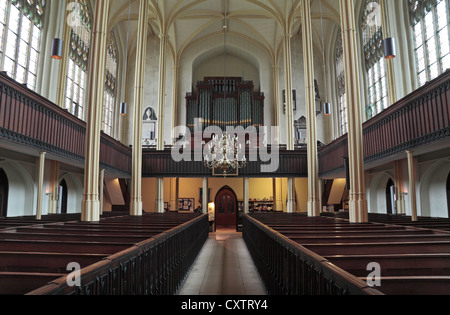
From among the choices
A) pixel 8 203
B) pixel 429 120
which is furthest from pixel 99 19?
pixel 429 120

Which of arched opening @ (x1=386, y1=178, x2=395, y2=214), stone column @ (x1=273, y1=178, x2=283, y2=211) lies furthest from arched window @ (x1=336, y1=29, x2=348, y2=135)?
arched opening @ (x1=386, y1=178, x2=395, y2=214)

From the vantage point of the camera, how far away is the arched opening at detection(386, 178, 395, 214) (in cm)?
1547

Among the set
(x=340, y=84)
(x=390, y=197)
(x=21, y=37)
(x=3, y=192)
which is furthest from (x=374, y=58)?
(x=3, y=192)

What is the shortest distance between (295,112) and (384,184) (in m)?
9.91

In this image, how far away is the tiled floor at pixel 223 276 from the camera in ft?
18.5

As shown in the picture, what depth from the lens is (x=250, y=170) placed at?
17.5m

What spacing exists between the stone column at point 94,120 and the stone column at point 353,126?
703 centimetres

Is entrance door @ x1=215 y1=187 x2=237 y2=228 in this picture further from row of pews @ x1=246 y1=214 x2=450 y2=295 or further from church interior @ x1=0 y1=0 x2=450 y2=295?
row of pews @ x1=246 y1=214 x2=450 y2=295

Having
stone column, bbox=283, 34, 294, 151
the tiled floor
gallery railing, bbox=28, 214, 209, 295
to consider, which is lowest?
the tiled floor

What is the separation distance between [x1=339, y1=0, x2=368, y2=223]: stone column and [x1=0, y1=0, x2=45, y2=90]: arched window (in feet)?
39.3

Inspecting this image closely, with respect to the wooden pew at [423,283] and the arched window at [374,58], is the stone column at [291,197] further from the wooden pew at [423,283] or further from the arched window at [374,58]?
the wooden pew at [423,283]
